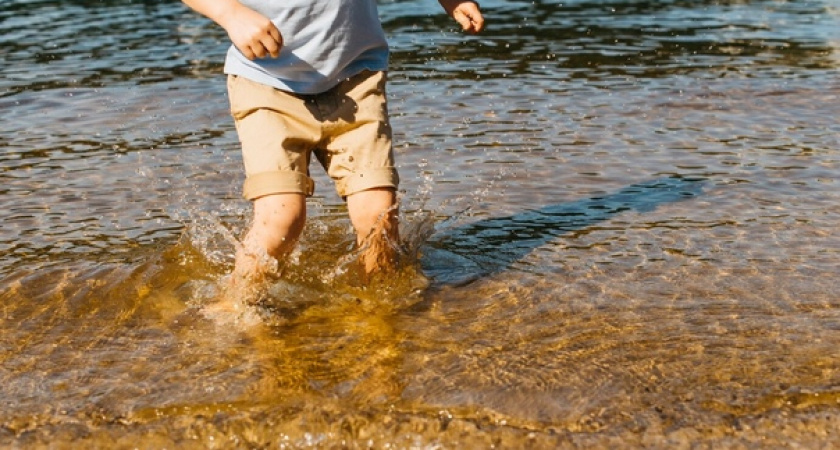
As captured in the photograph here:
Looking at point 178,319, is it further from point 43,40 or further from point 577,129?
point 43,40

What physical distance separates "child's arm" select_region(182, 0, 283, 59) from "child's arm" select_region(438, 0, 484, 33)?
973mm

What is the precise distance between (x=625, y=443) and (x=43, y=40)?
946cm

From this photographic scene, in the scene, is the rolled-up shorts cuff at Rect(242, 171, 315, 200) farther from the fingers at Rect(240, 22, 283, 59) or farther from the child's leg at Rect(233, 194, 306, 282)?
the fingers at Rect(240, 22, 283, 59)

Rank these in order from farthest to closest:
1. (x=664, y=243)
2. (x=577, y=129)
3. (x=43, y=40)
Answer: (x=43, y=40), (x=577, y=129), (x=664, y=243)

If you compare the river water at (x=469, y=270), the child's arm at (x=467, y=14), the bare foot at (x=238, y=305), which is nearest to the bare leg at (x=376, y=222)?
the river water at (x=469, y=270)

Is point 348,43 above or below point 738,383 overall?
above

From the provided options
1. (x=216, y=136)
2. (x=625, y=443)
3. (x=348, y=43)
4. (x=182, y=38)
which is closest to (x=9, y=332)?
(x=348, y=43)

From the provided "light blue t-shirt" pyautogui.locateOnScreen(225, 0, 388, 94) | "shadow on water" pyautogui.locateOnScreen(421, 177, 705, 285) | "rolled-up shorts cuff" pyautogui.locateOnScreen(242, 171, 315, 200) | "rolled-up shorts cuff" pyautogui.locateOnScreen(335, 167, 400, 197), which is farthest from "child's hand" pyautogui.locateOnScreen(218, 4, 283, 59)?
"shadow on water" pyautogui.locateOnScreen(421, 177, 705, 285)

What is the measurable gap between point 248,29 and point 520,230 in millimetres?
2138

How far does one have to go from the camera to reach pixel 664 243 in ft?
18.1

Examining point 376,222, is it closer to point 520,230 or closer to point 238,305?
point 238,305

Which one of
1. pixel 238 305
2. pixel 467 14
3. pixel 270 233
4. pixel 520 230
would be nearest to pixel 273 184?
pixel 270 233

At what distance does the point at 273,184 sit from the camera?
4.55 m

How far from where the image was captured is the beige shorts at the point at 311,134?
4.59 metres
